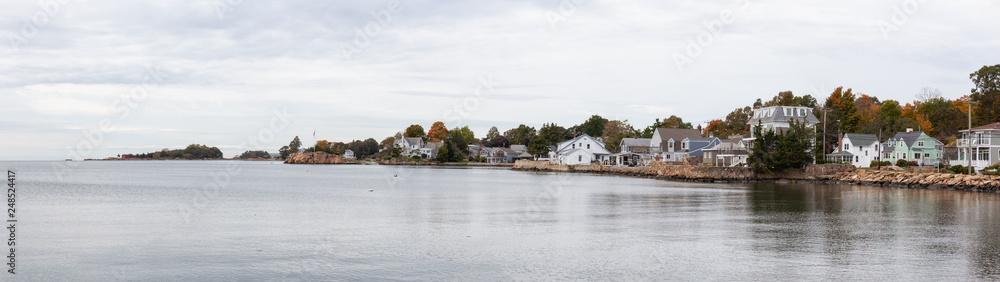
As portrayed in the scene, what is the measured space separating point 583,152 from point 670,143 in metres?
13.6

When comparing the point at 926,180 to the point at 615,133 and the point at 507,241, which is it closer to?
the point at 507,241

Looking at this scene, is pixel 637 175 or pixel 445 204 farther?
pixel 637 175

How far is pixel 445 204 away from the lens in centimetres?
3769

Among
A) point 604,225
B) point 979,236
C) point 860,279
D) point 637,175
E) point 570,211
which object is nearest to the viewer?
point 860,279

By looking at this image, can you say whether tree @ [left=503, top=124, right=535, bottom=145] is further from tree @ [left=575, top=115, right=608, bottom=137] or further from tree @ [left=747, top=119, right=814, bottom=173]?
tree @ [left=747, top=119, right=814, bottom=173]

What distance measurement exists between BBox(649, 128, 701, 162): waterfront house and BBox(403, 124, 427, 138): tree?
6790 cm

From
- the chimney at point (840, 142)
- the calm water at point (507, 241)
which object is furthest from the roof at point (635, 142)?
the calm water at point (507, 241)

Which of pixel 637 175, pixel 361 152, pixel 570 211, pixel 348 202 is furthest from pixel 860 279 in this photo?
pixel 361 152

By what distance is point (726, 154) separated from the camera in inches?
3024

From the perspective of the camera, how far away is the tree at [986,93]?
264 ft

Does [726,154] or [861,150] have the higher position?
[861,150]

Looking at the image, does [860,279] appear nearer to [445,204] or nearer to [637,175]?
[445,204]

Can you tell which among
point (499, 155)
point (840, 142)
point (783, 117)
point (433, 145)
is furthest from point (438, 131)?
point (840, 142)

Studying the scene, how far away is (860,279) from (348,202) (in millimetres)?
29306
